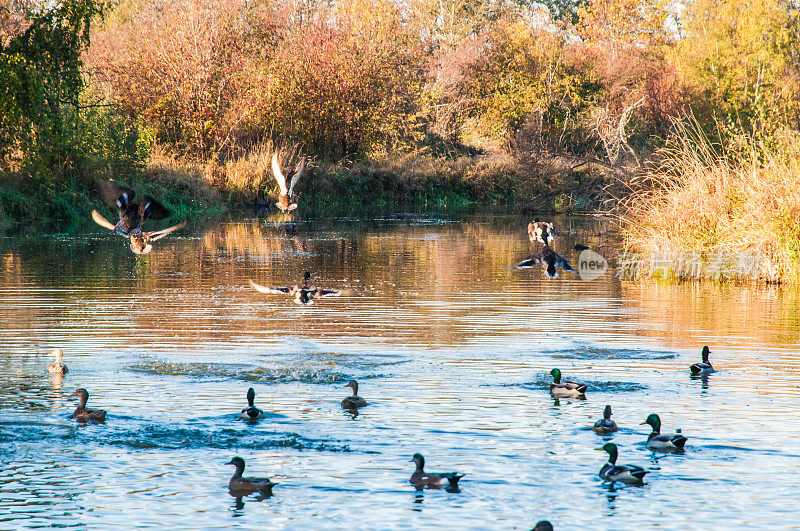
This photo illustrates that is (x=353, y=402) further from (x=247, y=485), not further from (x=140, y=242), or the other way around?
(x=140, y=242)

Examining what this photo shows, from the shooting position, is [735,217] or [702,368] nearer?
[702,368]

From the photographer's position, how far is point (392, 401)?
41.8 feet

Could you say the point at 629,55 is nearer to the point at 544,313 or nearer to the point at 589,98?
the point at 589,98

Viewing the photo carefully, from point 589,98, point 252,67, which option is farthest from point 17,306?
point 589,98

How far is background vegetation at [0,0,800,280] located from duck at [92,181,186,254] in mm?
24651

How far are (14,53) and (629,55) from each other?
41239 mm

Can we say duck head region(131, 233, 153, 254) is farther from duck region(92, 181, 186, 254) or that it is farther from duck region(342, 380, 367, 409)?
duck region(342, 380, 367, 409)

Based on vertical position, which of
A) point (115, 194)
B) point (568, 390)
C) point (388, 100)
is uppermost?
point (388, 100)

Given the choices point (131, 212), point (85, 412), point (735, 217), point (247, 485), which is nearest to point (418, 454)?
point (247, 485)

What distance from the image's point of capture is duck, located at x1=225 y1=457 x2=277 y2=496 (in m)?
9.40

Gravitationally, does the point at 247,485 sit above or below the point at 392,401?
below

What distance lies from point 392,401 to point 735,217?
13.9 m

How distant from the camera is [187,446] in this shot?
35.6ft

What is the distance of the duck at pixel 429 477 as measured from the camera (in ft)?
31.2
